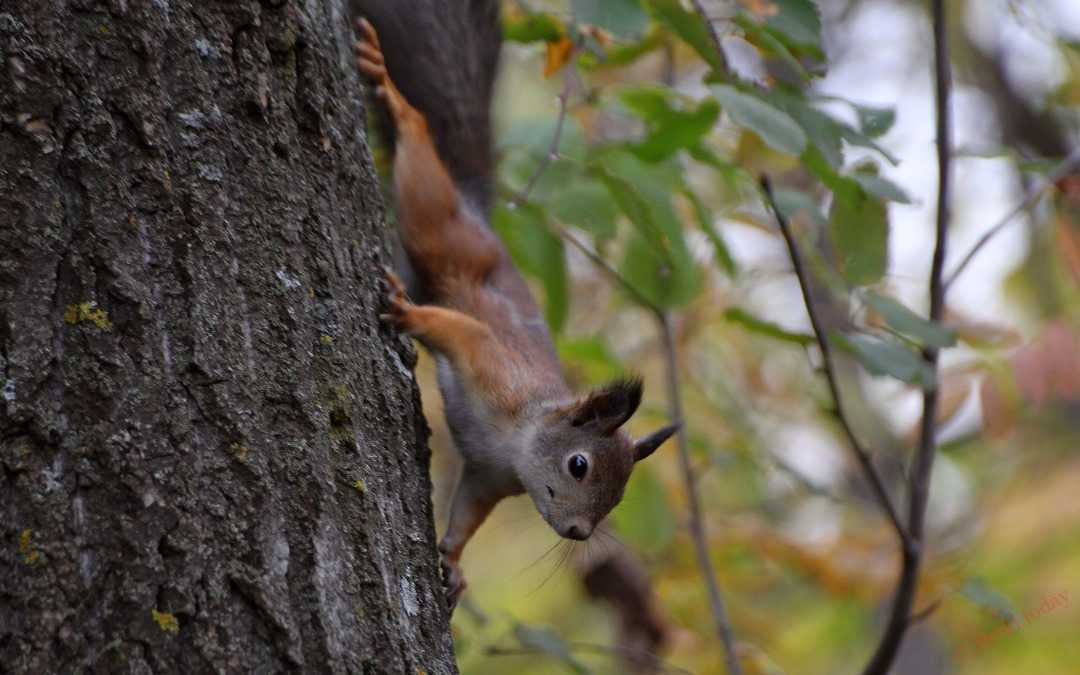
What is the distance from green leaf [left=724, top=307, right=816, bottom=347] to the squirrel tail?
2.48ft

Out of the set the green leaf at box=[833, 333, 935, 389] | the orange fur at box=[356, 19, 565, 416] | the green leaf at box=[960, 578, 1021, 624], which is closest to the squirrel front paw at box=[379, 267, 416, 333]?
the orange fur at box=[356, 19, 565, 416]

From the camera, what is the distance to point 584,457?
8.16 ft

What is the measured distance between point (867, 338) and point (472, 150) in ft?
3.69

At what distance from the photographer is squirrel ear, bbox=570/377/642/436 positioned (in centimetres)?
250

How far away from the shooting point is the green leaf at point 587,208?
243cm

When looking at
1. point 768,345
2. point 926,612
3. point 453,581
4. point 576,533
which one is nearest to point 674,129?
point 576,533

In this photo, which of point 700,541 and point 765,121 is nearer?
point 765,121

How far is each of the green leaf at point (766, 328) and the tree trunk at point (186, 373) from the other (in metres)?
0.95

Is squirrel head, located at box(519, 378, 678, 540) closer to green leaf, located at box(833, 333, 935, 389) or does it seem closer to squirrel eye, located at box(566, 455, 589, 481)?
squirrel eye, located at box(566, 455, 589, 481)

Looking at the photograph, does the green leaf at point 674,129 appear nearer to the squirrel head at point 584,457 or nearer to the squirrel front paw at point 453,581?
the squirrel head at point 584,457

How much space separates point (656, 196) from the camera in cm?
238


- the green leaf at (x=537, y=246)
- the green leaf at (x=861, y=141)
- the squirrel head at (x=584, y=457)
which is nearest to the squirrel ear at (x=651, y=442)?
the squirrel head at (x=584, y=457)

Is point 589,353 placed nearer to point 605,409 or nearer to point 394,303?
point 605,409

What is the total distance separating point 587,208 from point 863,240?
586 mm
